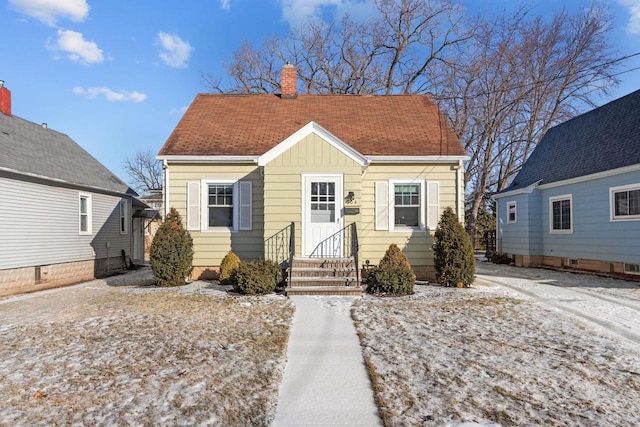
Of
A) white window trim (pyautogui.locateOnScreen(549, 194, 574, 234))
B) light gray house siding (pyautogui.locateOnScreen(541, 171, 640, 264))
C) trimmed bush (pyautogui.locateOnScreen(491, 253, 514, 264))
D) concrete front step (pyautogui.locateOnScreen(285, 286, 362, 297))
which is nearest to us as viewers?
concrete front step (pyautogui.locateOnScreen(285, 286, 362, 297))

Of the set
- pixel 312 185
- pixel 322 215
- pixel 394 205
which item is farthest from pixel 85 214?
pixel 394 205

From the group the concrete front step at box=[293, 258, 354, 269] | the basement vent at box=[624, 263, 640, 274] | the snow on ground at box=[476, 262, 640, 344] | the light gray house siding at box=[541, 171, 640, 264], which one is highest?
the light gray house siding at box=[541, 171, 640, 264]

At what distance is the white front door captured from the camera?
1080cm

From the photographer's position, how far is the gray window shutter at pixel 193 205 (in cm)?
1162

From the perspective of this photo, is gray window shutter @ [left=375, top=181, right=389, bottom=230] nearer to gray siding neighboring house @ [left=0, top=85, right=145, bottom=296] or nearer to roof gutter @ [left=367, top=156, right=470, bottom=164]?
roof gutter @ [left=367, top=156, right=470, bottom=164]

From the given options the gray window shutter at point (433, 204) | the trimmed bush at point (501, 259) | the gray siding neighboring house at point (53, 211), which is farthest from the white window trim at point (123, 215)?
the trimmed bush at point (501, 259)

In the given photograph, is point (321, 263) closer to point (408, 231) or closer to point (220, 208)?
point (408, 231)

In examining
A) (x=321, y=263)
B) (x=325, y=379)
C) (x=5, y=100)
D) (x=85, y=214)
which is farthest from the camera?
(x=85, y=214)

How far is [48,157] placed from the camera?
13.6 m

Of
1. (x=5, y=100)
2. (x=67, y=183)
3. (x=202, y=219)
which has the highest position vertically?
(x=5, y=100)

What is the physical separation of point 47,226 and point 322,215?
8.43 metres

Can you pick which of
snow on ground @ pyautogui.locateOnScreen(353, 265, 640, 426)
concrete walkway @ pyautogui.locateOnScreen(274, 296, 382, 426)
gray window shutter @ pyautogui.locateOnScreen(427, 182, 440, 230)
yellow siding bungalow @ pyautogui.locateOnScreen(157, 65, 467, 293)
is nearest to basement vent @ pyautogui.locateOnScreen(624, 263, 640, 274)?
snow on ground @ pyautogui.locateOnScreen(353, 265, 640, 426)

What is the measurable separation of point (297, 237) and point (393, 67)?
18.6 meters

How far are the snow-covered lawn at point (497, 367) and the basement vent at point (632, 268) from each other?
6490mm
